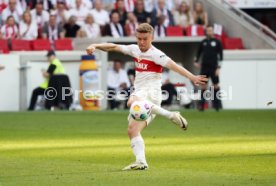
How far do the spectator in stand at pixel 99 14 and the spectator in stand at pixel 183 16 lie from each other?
259cm

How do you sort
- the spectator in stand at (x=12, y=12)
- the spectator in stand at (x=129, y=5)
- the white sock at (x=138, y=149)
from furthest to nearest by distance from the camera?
the spectator in stand at (x=129, y=5), the spectator in stand at (x=12, y=12), the white sock at (x=138, y=149)

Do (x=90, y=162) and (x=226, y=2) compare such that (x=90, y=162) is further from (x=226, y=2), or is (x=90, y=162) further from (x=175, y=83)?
(x=226, y=2)

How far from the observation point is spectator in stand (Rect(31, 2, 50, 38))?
32.8 metres

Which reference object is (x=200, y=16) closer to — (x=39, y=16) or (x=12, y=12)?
(x=39, y=16)

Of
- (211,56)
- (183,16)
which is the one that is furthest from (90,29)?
(211,56)

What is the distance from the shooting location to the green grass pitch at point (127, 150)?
40.3ft

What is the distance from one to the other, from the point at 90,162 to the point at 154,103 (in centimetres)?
162

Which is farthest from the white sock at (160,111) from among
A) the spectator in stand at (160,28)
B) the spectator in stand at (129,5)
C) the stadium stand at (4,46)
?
the spectator in stand at (129,5)

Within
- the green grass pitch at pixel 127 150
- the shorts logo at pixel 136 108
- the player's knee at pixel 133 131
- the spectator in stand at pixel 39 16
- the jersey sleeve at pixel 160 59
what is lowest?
the green grass pitch at pixel 127 150

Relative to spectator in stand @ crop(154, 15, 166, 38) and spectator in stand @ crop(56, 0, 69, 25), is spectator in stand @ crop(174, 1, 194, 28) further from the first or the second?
spectator in stand @ crop(56, 0, 69, 25)

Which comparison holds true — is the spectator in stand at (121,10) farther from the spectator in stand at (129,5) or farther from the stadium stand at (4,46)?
the stadium stand at (4,46)

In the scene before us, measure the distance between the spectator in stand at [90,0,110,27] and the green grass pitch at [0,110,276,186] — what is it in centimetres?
648

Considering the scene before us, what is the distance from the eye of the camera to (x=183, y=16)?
3478 cm

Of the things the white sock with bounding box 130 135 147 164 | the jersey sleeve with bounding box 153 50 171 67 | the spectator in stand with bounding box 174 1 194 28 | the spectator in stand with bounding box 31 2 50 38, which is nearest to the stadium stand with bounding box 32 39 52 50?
the spectator in stand with bounding box 31 2 50 38
